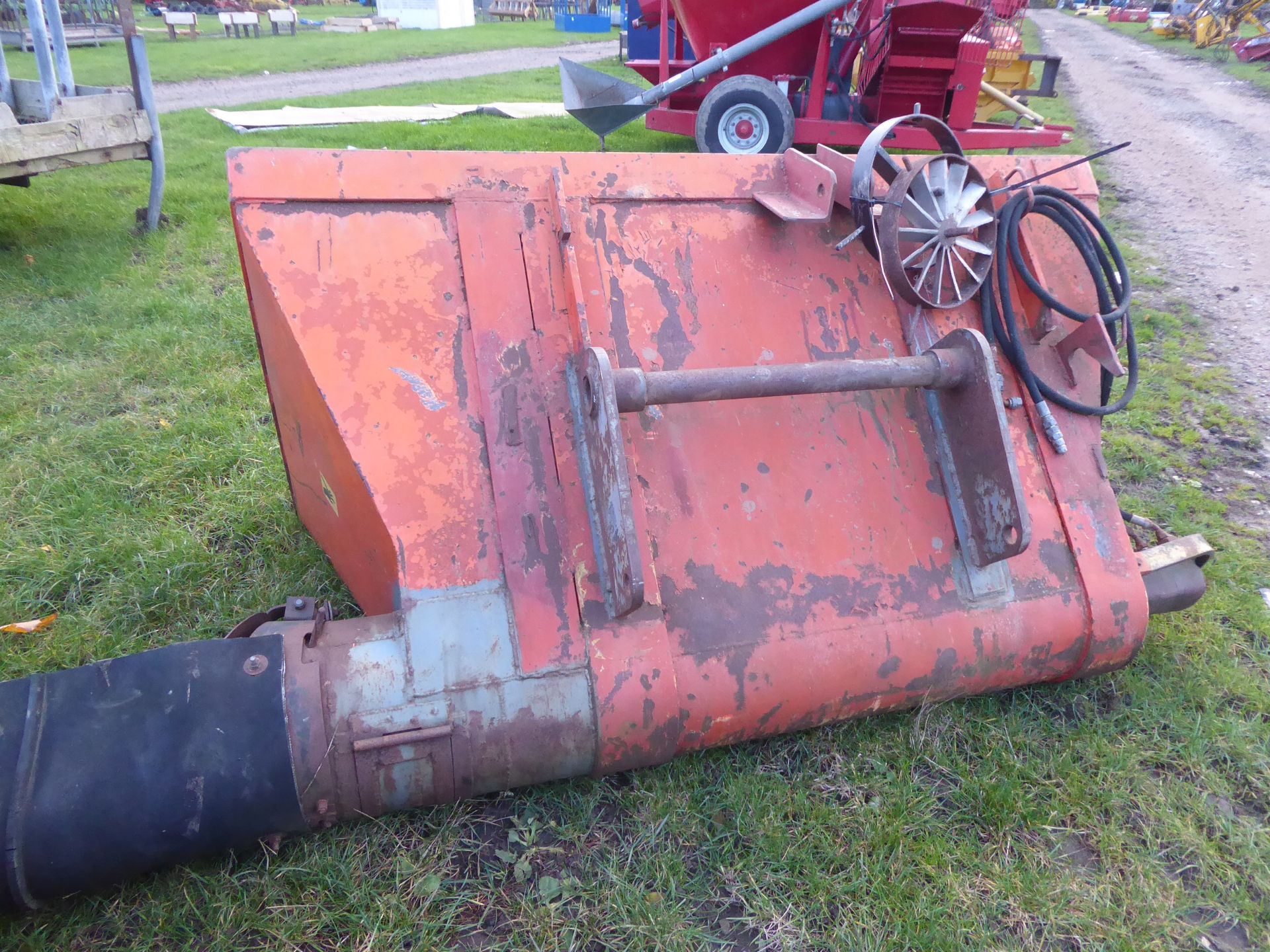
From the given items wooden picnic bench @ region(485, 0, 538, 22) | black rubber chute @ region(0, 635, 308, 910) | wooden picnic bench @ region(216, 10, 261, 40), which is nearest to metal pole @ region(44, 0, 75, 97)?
black rubber chute @ region(0, 635, 308, 910)

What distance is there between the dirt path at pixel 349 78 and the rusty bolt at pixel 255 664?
1168 centimetres

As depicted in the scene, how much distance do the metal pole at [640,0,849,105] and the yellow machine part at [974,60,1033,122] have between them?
528cm

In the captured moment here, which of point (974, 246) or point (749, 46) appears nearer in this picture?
point (974, 246)

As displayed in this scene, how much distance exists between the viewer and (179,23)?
21.1 metres

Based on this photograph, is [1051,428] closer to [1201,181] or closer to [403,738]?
[403,738]

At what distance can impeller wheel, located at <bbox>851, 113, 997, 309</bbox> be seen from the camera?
223 centimetres

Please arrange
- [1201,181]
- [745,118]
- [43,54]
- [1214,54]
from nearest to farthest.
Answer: [43,54] < [745,118] < [1201,181] < [1214,54]

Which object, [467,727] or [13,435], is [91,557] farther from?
[467,727]

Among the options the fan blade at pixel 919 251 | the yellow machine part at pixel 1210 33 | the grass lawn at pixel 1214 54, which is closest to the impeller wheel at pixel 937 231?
the fan blade at pixel 919 251

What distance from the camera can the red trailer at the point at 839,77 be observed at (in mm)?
6527

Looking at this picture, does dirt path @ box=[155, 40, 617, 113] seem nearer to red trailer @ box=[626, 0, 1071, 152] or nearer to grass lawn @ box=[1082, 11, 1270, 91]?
red trailer @ box=[626, 0, 1071, 152]

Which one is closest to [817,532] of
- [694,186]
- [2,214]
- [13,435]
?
[694,186]

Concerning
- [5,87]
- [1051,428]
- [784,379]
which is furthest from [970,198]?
[5,87]

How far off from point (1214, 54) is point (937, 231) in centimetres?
2386
